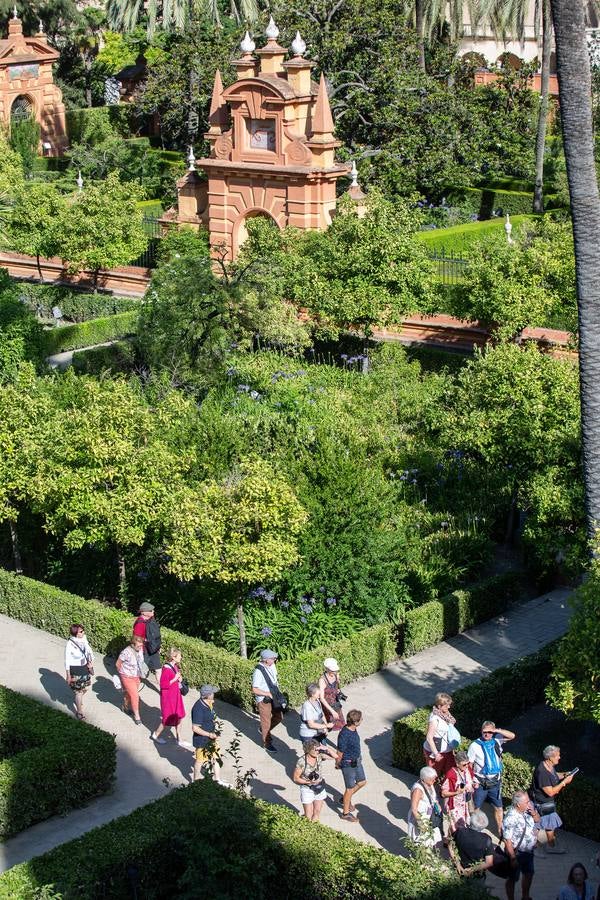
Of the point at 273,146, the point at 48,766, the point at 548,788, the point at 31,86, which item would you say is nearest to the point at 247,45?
the point at 273,146

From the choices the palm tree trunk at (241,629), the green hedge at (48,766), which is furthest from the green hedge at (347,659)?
the green hedge at (48,766)

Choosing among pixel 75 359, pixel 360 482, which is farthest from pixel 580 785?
pixel 75 359

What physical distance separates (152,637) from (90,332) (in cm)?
1866

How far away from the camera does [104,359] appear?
100 ft

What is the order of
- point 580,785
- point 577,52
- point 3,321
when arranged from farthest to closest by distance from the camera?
1. point 3,321
2. point 577,52
3. point 580,785

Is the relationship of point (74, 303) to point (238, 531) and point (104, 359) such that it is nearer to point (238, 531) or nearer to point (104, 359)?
point (104, 359)

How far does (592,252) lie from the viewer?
48.2 feet

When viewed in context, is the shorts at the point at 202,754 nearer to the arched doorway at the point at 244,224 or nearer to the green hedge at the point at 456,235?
the green hedge at the point at 456,235

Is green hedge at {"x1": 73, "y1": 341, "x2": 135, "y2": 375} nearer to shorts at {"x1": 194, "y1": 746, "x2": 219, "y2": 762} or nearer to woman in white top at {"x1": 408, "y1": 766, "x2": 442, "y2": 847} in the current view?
shorts at {"x1": 194, "y1": 746, "x2": 219, "y2": 762}

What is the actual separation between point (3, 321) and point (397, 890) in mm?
17028

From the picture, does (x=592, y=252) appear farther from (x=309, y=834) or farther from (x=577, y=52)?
(x=309, y=834)

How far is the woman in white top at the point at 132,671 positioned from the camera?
50.4 feet

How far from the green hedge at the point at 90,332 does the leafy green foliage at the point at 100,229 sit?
1.64m

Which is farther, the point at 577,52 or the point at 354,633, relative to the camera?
the point at 354,633
